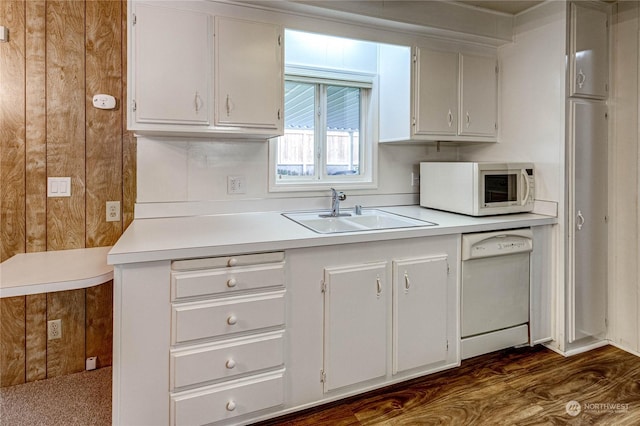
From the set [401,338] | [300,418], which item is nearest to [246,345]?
[300,418]

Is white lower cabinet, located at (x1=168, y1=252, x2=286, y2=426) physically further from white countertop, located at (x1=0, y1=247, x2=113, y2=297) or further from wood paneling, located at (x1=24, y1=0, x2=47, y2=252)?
wood paneling, located at (x1=24, y1=0, x2=47, y2=252)

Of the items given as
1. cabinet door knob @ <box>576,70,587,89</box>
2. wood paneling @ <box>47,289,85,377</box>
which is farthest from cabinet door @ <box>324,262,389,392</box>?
cabinet door knob @ <box>576,70,587,89</box>

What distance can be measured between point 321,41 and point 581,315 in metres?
2.55

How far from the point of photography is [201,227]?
77.4 inches

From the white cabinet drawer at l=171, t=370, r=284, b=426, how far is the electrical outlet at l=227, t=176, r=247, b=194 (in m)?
1.17

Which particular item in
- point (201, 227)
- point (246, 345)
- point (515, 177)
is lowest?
point (246, 345)

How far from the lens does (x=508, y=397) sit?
2.00m

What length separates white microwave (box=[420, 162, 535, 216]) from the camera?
2.32 metres

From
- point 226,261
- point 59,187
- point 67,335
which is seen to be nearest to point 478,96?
point 226,261

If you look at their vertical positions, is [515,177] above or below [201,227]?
above

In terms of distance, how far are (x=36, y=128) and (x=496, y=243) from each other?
267 cm

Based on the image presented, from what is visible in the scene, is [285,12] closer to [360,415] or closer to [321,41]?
[321,41]

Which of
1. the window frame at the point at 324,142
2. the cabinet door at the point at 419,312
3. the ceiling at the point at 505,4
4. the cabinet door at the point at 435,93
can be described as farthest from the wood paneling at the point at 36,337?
the ceiling at the point at 505,4

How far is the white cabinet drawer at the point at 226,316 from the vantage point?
1.55 meters
